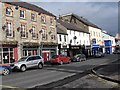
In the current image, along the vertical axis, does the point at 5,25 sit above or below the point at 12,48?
above

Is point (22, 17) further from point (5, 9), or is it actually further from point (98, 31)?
point (98, 31)

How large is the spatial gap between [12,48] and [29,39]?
4.74 m

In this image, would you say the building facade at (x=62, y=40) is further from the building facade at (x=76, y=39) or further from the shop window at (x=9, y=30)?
the shop window at (x=9, y=30)

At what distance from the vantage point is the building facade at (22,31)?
1297 inches

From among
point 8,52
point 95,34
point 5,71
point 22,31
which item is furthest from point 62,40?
point 95,34

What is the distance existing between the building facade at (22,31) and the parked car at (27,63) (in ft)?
16.4

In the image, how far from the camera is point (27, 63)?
2808 centimetres

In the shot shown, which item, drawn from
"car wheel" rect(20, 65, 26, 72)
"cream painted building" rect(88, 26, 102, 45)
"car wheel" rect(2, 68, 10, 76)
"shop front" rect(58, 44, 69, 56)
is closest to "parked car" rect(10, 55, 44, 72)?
"car wheel" rect(20, 65, 26, 72)

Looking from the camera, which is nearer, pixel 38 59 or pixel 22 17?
pixel 38 59

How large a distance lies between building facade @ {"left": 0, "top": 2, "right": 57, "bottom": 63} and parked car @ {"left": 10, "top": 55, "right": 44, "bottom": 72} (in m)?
4.99

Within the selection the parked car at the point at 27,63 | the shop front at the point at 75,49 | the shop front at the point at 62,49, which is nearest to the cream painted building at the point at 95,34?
the shop front at the point at 75,49

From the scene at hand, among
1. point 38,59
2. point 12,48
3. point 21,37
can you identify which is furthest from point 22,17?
point 38,59

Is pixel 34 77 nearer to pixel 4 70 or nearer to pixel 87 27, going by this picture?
pixel 4 70

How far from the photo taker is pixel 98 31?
8162 centimetres
